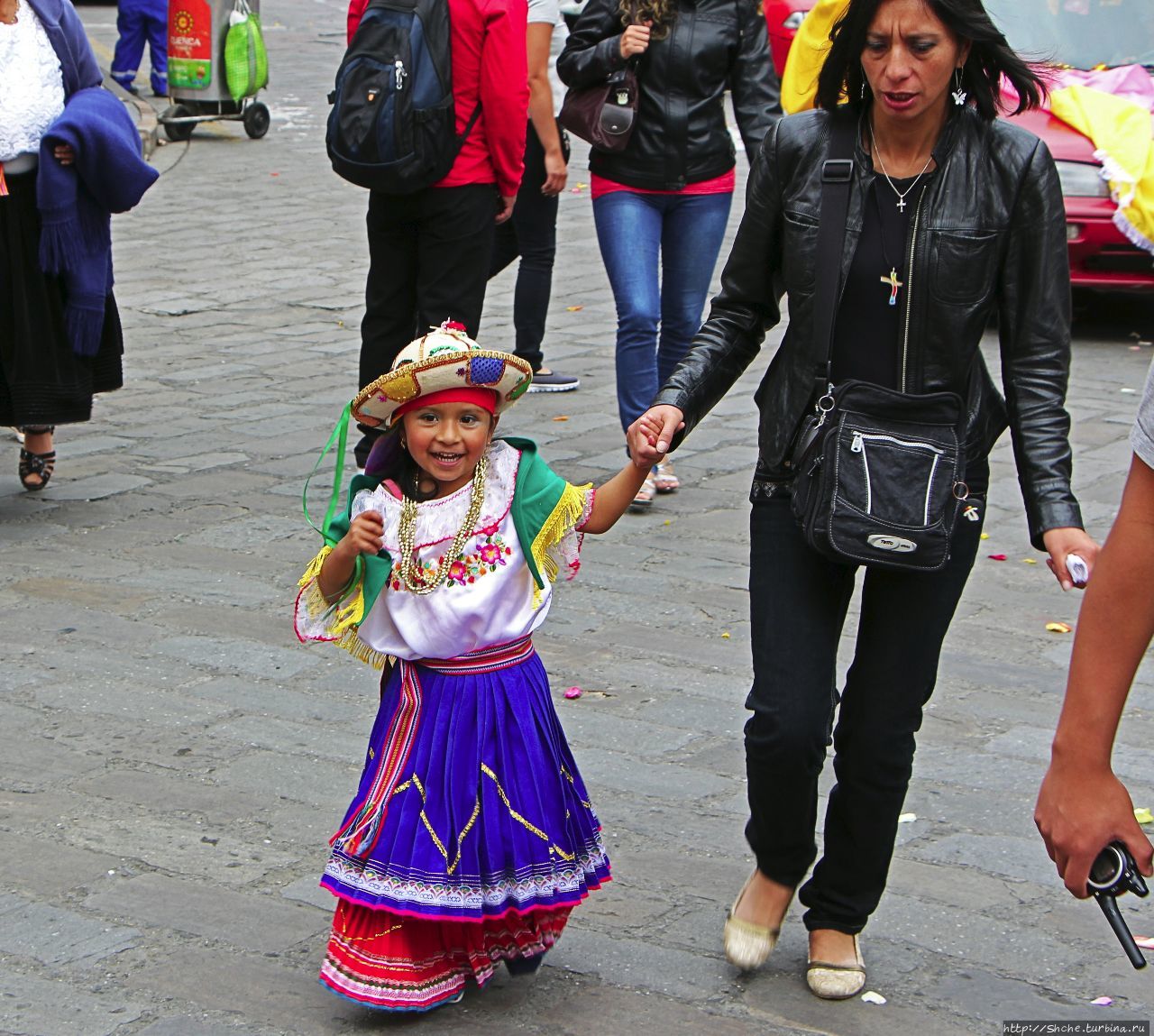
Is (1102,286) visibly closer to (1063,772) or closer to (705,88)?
(705,88)

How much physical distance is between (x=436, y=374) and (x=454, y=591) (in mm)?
384

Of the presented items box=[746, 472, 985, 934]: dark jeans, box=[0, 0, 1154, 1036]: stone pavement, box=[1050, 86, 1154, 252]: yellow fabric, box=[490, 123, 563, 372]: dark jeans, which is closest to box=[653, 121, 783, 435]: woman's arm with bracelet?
box=[746, 472, 985, 934]: dark jeans

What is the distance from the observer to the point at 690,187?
642 centimetres

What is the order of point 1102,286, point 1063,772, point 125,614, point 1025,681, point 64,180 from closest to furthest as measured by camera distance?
1. point 1063,772
2. point 1025,681
3. point 125,614
4. point 64,180
5. point 1102,286

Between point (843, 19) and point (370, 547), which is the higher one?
point (843, 19)

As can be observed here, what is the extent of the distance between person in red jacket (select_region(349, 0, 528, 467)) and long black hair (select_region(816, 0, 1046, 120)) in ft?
9.50

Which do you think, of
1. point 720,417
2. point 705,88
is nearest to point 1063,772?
point 705,88

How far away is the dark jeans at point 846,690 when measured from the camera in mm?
3256

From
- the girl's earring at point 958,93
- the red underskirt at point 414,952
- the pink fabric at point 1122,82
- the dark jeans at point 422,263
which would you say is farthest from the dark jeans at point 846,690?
the pink fabric at point 1122,82

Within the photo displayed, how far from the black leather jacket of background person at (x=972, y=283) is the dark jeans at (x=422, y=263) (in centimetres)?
302

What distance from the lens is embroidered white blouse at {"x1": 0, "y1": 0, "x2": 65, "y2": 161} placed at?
6.00 m

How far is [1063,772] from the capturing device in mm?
2078

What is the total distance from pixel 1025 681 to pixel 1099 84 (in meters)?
5.67

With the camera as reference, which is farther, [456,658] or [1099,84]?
[1099,84]
